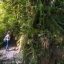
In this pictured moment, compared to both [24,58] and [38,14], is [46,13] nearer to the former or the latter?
Answer: [38,14]

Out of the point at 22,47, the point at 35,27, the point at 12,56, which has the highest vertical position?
the point at 35,27

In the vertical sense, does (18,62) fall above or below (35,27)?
below

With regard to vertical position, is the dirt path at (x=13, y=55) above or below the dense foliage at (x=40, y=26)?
below

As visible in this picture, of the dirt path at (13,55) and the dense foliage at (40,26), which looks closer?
the dense foliage at (40,26)

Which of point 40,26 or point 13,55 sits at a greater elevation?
point 40,26

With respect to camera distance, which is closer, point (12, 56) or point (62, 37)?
point (62, 37)

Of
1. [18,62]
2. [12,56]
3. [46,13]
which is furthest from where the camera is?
[12,56]

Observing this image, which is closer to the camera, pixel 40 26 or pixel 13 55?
pixel 40 26

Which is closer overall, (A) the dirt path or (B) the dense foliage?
(B) the dense foliage

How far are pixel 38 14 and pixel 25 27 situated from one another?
0.63 m

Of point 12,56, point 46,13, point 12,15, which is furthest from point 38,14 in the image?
point 12,56

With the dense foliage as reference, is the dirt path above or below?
below

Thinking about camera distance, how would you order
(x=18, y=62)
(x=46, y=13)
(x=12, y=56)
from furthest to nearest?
(x=12, y=56), (x=18, y=62), (x=46, y=13)

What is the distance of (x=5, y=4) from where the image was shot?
10.4 m
